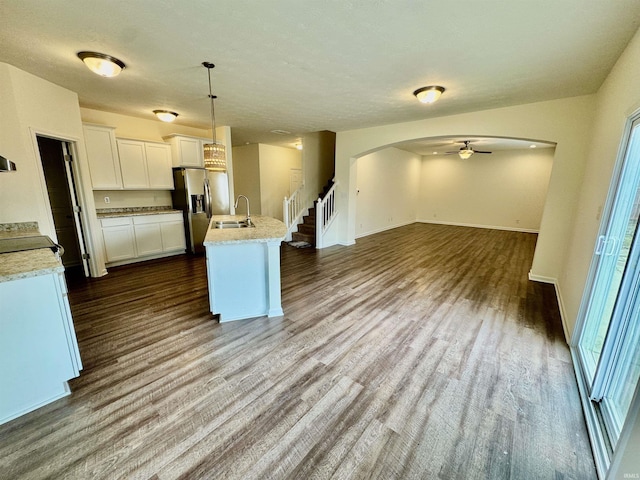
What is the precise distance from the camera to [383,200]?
835 centimetres

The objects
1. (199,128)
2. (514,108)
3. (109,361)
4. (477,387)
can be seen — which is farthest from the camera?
(199,128)

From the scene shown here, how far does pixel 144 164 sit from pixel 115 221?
1172 mm

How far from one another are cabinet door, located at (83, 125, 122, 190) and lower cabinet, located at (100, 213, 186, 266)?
634 millimetres

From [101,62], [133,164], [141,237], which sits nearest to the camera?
[101,62]

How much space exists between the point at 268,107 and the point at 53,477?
4.36 m

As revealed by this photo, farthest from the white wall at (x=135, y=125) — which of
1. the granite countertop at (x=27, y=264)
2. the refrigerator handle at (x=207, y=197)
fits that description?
the granite countertop at (x=27, y=264)

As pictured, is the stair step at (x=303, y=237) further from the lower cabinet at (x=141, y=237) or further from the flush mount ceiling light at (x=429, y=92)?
the flush mount ceiling light at (x=429, y=92)

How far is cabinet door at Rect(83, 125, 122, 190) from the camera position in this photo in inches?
165

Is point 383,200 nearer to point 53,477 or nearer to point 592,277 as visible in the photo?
point 592,277

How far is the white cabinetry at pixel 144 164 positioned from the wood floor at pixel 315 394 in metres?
2.20

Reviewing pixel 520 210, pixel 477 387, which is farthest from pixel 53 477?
pixel 520 210

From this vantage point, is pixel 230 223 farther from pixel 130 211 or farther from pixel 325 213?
pixel 325 213

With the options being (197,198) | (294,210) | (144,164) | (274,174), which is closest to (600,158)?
(294,210)

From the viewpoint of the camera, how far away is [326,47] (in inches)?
92.0
